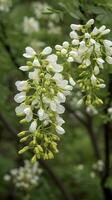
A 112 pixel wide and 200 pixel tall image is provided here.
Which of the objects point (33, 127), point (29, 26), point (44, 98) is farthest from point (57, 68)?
point (29, 26)

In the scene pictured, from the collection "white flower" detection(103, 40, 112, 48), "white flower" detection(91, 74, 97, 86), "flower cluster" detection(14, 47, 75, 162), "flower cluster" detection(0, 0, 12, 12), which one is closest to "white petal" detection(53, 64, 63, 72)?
"flower cluster" detection(14, 47, 75, 162)

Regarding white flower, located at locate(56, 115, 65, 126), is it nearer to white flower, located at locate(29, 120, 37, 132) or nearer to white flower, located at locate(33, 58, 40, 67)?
white flower, located at locate(29, 120, 37, 132)

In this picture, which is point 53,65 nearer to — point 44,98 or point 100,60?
point 44,98

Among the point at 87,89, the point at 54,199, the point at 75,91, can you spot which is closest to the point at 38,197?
the point at 54,199

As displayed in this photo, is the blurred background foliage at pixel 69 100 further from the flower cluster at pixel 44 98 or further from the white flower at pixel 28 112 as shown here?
the white flower at pixel 28 112

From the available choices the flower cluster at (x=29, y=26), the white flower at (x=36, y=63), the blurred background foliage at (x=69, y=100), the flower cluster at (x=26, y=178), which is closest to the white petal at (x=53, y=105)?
the white flower at (x=36, y=63)
